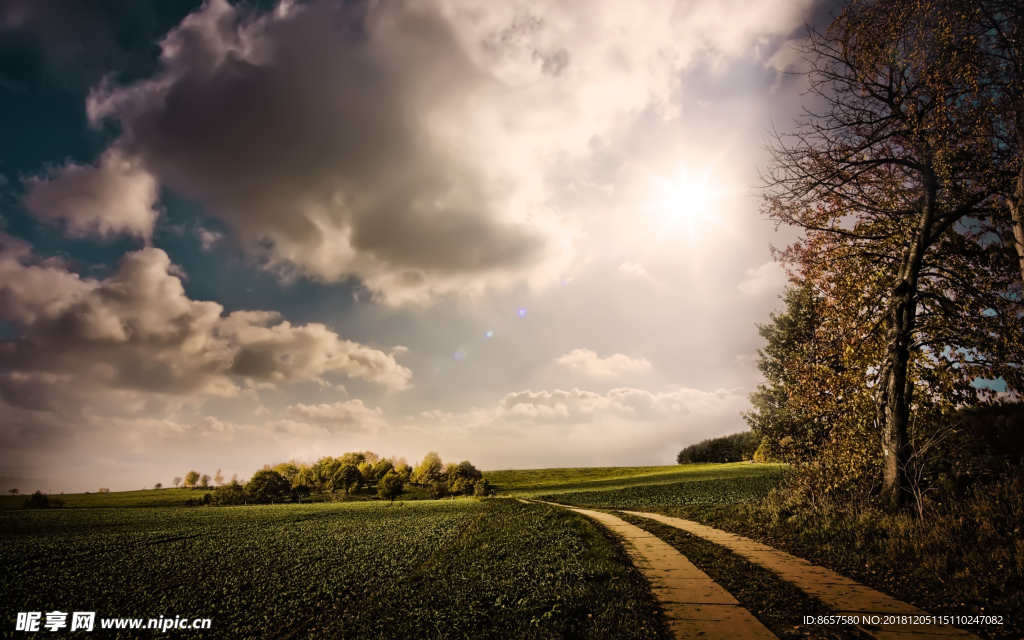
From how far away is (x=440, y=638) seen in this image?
5820 mm

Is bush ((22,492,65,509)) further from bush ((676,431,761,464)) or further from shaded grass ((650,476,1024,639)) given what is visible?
bush ((676,431,761,464))

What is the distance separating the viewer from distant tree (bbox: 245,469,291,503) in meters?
58.3

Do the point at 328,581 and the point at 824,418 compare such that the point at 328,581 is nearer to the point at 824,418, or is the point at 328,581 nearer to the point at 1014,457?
the point at 824,418

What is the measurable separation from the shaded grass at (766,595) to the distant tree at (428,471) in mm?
63785

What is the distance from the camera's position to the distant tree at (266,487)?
191ft

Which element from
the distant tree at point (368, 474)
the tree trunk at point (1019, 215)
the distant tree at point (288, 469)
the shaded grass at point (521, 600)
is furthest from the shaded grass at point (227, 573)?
the distant tree at point (288, 469)

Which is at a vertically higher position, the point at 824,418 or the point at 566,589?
the point at 824,418

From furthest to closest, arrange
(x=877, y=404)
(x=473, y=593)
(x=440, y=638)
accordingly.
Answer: (x=877, y=404)
(x=473, y=593)
(x=440, y=638)

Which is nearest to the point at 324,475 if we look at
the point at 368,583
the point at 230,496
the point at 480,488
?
the point at 230,496

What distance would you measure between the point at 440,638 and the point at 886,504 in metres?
11.9

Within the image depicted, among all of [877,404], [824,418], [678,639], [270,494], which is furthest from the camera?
[270,494]

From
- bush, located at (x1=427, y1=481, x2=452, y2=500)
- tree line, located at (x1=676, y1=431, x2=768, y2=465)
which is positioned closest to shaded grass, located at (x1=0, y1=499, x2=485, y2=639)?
bush, located at (x1=427, y1=481, x2=452, y2=500)

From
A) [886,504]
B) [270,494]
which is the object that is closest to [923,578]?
[886,504]

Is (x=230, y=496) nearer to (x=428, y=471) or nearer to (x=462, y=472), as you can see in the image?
(x=428, y=471)
